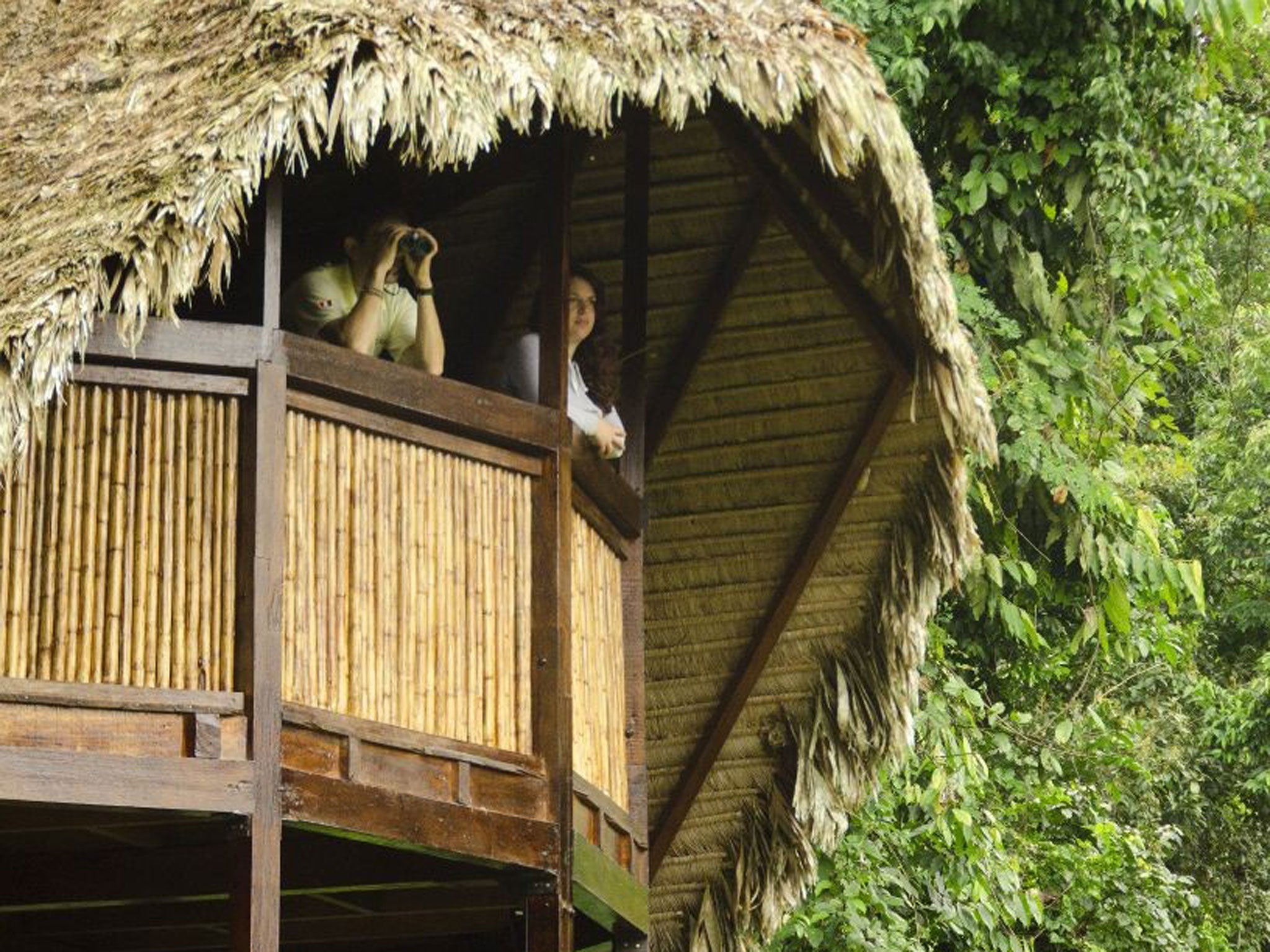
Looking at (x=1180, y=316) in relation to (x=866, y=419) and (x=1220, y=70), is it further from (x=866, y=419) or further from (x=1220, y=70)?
(x=866, y=419)

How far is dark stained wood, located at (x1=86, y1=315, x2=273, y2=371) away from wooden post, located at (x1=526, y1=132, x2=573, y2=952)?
992mm

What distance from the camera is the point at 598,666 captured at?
23.4 ft

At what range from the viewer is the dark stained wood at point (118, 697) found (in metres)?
5.59

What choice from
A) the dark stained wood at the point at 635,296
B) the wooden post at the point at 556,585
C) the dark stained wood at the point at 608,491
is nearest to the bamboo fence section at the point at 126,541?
the wooden post at the point at 556,585

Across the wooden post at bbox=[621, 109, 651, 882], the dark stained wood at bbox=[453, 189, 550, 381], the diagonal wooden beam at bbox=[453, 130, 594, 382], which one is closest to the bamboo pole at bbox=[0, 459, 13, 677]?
the wooden post at bbox=[621, 109, 651, 882]

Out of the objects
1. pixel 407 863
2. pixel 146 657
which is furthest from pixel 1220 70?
pixel 146 657

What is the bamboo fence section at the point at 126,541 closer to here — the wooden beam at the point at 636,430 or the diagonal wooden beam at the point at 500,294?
the wooden beam at the point at 636,430

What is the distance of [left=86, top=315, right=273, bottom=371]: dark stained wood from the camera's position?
586 cm

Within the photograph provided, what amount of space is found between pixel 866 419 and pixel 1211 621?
386 inches

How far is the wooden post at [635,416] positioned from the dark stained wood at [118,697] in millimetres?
1875

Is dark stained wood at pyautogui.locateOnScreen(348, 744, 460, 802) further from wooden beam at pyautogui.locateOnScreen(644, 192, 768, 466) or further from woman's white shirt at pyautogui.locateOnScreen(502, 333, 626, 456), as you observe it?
wooden beam at pyautogui.locateOnScreen(644, 192, 768, 466)

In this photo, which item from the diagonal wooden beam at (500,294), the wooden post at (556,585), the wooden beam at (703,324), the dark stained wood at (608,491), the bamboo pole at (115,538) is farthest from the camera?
the diagonal wooden beam at (500,294)

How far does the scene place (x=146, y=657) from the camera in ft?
18.9

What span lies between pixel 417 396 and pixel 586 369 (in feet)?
4.67
